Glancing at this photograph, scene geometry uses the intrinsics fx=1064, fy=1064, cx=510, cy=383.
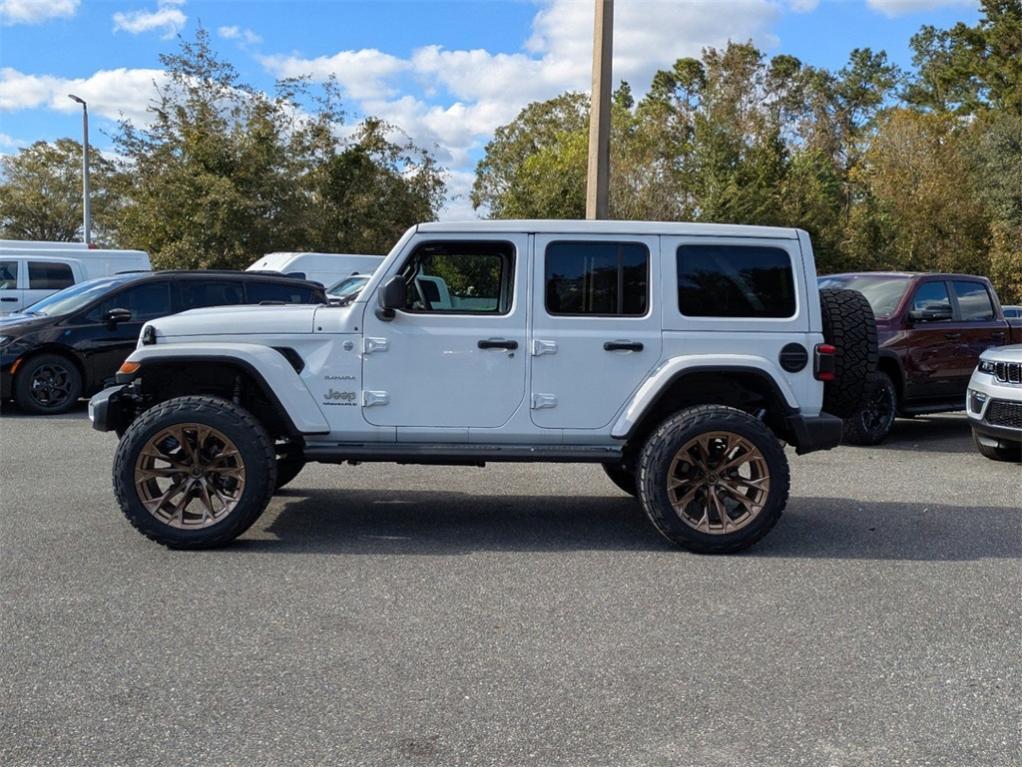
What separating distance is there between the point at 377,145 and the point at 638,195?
995 centimetres

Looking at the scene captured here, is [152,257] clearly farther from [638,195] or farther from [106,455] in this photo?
[106,455]

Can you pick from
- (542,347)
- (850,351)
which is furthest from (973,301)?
(542,347)

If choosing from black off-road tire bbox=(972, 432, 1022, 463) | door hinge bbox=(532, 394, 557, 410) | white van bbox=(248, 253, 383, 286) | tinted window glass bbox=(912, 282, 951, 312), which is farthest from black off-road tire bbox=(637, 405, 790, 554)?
white van bbox=(248, 253, 383, 286)

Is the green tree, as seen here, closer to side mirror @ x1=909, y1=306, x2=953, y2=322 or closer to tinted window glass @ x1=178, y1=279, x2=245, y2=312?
tinted window glass @ x1=178, y1=279, x2=245, y2=312

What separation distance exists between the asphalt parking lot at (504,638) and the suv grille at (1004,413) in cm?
205

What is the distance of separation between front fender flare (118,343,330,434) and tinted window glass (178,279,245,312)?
6.81m

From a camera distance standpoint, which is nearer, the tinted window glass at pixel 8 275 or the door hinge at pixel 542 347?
the door hinge at pixel 542 347

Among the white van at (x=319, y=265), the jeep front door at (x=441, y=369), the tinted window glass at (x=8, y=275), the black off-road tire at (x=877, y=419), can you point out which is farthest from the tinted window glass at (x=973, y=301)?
the tinted window glass at (x=8, y=275)

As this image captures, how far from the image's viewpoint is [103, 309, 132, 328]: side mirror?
1228 centimetres

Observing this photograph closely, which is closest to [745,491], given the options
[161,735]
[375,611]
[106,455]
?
[375,611]

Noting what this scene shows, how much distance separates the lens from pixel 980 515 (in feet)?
24.8

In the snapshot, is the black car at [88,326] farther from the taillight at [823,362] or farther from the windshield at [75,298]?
the taillight at [823,362]

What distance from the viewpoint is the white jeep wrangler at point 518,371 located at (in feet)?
20.4

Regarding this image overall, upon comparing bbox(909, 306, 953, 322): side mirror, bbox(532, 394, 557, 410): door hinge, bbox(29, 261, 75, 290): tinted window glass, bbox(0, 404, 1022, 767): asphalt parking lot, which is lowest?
bbox(0, 404, 1022, 767): asphalt parking lot
